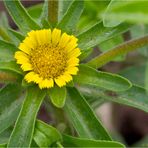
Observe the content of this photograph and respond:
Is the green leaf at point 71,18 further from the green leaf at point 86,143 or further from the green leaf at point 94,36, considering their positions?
the green leaf at point 86,143

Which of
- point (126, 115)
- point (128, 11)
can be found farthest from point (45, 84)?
point (126, 115)

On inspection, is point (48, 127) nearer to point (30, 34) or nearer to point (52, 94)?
point (52, 94)

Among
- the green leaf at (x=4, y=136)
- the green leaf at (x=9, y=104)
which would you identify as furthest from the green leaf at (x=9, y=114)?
the green leaf at (x=4, y=136)

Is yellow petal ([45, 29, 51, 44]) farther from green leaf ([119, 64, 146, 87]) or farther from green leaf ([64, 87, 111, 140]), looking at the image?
green leaf ([119, 64, 146, 87])

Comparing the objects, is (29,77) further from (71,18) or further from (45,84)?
(71,18)

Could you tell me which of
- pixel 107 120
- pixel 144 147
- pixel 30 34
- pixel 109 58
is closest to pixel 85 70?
pixel 109 58

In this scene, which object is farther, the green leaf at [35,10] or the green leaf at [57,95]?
the green leaf at [35,10]
